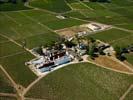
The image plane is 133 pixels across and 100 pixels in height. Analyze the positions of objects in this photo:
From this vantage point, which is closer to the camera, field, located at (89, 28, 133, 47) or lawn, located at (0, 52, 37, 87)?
lawn, located at (0, 52, 37, 87)

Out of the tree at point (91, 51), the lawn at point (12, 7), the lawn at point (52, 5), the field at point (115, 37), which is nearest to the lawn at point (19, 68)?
the tree at point (91, 51)

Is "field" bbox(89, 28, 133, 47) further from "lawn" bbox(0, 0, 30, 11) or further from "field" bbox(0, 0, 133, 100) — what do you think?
"lawn" bbox(0, 0, 30, 11)

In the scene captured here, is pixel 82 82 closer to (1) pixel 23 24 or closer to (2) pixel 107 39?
(2) pixel 107 39

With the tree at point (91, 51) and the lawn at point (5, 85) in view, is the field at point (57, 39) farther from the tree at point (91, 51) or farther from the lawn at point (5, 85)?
the tree at point (91, 51)

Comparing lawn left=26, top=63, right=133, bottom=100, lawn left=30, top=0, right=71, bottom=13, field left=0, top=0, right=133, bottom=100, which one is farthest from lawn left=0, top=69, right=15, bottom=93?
lawn left=30, top=0, right=71, bottom=13

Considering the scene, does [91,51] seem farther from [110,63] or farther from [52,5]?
[52,5]

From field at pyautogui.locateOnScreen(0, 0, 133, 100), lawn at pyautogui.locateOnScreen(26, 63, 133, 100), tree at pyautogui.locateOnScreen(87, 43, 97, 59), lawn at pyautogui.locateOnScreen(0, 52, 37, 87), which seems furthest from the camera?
tree at pyautogui.locateOnScreen(87, 43, 97, 59)

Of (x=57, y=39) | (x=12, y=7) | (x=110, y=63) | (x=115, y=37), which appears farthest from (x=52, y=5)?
(x=110, y=63)
